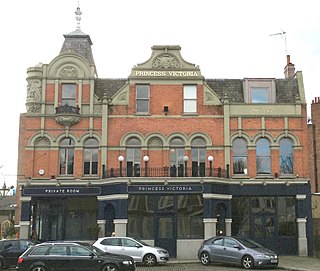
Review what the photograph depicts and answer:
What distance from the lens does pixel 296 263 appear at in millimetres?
27891

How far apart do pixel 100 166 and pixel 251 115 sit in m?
10.2

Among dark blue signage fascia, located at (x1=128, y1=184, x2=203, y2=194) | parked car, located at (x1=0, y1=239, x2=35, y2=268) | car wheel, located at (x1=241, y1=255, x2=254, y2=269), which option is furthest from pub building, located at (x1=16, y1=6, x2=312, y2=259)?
car wheel, located at (x1=241, y1=255, x2=254, y2=269)

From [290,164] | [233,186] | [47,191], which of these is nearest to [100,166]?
[47,191]

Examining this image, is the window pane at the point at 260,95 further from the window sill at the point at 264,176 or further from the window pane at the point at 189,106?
the window sill at the point at 264,176

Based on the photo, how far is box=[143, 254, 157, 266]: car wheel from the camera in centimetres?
2664

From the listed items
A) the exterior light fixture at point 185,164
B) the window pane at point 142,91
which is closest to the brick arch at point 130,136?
the window pane at point 142,91

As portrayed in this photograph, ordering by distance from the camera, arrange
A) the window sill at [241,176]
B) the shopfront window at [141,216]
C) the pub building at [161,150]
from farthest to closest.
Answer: the window sill at [241,176] → the pub building at [161,150] → the shopfront window at [141,216]

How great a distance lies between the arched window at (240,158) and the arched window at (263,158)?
78 cm

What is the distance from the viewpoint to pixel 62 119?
112 feet

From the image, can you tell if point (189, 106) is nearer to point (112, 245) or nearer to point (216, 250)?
point (216, 250)

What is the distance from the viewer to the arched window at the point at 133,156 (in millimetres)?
33969

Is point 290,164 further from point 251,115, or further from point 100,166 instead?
point 100,166

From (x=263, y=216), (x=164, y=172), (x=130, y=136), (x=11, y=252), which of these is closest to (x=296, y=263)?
(x=263, y=216)

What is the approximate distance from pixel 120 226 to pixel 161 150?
5.66 m
